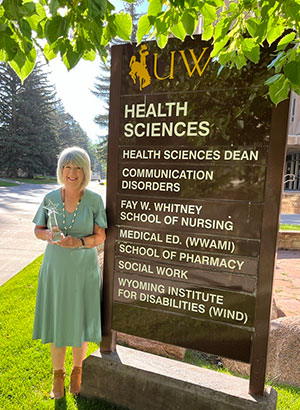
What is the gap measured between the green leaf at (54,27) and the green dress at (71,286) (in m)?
1.22

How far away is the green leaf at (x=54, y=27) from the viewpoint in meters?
1.63

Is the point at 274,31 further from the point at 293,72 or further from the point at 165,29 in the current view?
the point at 165,29

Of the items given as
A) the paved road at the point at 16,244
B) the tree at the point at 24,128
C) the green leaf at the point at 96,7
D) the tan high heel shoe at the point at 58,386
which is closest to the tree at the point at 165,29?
the green leaf at the point at 96,7

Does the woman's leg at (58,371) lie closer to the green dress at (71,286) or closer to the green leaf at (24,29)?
the green dress at (71,286)

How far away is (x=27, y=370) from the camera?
3037mm

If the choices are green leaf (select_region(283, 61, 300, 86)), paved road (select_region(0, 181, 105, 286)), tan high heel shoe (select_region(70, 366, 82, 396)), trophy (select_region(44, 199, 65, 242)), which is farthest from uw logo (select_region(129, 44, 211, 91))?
paved road (select_region(0, 181, 105, 286))

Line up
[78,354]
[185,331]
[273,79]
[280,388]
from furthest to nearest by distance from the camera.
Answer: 1. [280,388]
2. [78,354]
3. [185,331]
4. [273,79]

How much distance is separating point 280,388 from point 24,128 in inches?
1568

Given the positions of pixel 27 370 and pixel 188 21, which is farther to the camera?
pixel 27 370

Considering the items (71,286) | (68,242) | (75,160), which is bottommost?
(71,286)

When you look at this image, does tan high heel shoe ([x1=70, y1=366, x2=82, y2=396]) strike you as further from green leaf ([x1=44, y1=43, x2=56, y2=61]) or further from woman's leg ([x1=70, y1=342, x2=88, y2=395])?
green leaf ([x1=44, y1=43, x2=56, y2=61])

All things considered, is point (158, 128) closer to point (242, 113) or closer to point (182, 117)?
point (182, 117)

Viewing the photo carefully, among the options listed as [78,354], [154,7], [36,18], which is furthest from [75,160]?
[78,354]

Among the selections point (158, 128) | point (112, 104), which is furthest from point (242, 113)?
point (112, 104)
